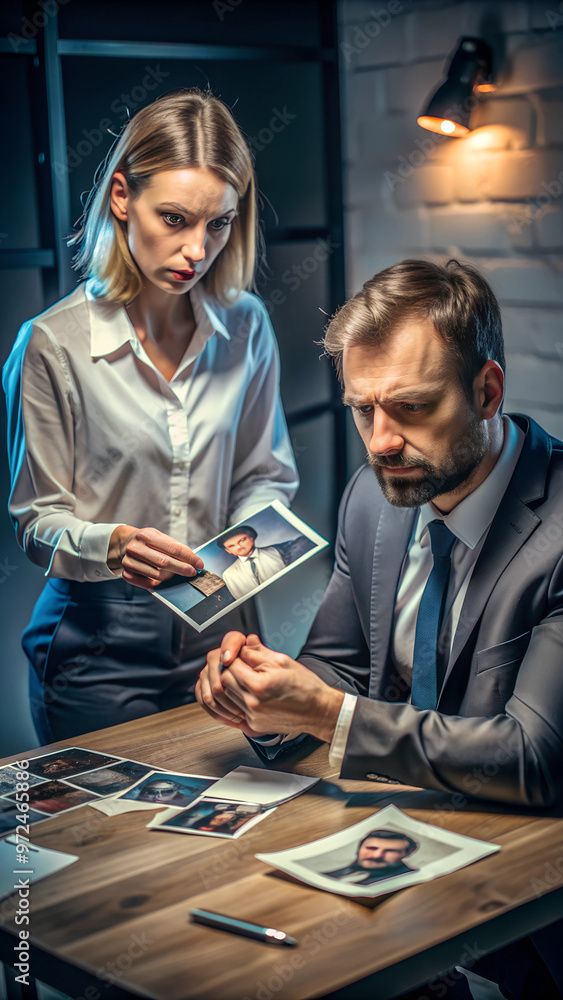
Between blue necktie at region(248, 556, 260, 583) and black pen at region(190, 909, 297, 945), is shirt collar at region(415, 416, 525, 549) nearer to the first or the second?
blue necktie at region(248, 556, 260, 583)

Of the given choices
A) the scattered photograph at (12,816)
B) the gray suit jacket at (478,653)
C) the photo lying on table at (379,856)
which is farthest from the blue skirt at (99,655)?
the photo lying on table at (379,856)

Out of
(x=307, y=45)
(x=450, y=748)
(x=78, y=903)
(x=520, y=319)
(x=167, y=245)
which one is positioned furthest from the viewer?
(x=307, y=45)

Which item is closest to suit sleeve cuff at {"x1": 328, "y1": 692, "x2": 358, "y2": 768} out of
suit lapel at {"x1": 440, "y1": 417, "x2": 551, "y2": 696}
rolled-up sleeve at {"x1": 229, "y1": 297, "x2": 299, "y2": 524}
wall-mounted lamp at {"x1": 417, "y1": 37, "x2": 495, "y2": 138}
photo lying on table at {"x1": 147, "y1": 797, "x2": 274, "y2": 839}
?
photo lying on table at {"x1": 147, "y1": 797, "x2": 274, "y2": 839}

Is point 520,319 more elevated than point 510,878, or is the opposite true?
point 520,319

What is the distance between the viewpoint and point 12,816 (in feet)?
5.29

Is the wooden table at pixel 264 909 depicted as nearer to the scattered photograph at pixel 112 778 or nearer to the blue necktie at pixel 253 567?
the scattered photograph at pixel 112 778

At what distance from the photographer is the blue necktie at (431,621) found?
1.87 meters

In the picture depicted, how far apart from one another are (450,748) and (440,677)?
0.28 meters

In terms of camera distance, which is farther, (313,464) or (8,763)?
(313,464)

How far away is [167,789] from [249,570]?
60cm

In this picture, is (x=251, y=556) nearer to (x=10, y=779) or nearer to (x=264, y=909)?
(x=10, y=779)

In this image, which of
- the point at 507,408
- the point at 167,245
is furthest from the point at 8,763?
the point at 507,408

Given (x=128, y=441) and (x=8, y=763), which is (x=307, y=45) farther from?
(x=8, y=763)

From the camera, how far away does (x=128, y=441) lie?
95.9 inches
